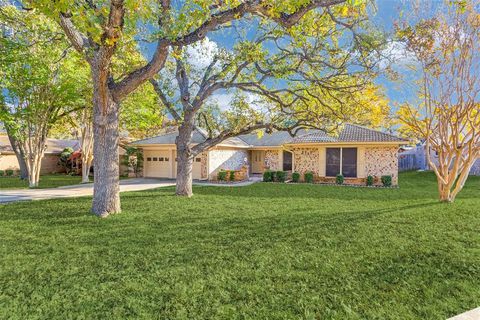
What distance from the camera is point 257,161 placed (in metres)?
25.0

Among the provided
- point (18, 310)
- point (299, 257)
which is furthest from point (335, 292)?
point (18, 310)

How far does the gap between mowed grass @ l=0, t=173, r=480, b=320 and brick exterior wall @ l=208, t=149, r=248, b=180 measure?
10.9 m

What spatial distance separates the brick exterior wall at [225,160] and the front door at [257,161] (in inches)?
76.6

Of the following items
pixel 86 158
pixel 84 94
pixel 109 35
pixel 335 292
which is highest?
pixel 84 94

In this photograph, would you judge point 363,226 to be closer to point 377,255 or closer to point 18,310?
point 377,255

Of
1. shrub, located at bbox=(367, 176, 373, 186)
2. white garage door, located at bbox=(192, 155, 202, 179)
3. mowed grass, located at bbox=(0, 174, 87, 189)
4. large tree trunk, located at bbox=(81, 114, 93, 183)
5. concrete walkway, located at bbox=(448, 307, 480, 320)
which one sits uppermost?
large tree trunk, located at bbox=(81, 114, 93, 183)

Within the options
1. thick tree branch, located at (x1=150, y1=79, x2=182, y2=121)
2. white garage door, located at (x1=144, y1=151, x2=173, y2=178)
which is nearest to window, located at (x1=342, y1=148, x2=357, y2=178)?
thick tree branch, located at (x1=150, y1=79, x2=182, y2=121)

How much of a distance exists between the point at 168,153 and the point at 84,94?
6715mm

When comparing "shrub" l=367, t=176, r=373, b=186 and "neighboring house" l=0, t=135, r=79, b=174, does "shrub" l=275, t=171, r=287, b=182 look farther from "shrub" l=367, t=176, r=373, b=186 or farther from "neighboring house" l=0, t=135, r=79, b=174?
"neighboring house" l=0, t=135, r=79, b=174

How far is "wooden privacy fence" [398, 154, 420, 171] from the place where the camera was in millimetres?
30355

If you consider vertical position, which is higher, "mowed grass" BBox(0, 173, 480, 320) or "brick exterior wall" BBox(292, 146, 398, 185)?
"brick exterior wall" BBox(292, 146, 398, 185)

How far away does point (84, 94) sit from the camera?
16.2 metres

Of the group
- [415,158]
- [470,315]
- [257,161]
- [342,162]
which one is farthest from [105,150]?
[415,158]

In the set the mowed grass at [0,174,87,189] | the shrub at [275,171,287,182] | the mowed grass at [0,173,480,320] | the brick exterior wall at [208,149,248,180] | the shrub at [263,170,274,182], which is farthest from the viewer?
the brick exterior wall at [208,149,248,180]
